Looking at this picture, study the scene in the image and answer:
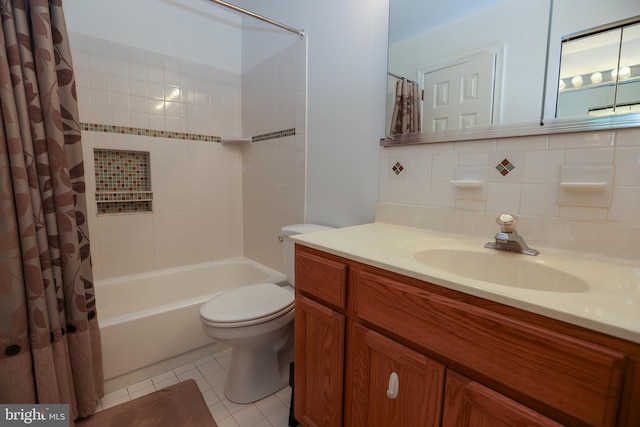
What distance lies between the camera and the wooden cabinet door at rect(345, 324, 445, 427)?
0.73 metres

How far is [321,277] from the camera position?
1003mm

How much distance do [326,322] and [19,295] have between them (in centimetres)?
116

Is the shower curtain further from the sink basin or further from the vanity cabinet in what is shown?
the sink basin

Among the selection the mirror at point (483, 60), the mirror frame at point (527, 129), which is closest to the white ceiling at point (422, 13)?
the mirror at point (483, 60)

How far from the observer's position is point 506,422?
1.96 feet

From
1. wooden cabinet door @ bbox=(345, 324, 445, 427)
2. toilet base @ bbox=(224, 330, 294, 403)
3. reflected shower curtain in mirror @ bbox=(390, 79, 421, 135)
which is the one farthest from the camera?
toilet base @ bbox=(224, 330, 294, 403)

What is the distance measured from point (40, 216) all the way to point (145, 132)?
1.07 m

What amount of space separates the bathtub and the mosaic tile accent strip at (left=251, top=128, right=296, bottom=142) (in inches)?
38.1

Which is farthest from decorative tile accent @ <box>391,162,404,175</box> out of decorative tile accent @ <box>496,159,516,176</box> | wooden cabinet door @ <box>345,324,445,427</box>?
wooden cabinet door @ <box>345,324,445,427</box>

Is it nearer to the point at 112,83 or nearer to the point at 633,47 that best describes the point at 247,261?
the point at 112,83

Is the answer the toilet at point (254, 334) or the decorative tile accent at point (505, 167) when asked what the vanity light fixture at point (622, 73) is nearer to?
the decorative tile accent at point (505, 167)

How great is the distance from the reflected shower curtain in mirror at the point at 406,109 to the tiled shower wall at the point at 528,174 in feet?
0.29

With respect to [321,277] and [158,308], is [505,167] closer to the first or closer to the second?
[321,277]

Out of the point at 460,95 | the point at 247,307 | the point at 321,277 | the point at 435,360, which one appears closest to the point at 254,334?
the point at 247,307
